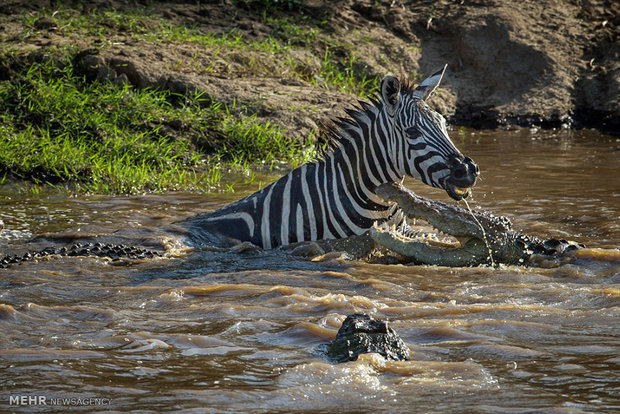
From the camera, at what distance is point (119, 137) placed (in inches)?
402

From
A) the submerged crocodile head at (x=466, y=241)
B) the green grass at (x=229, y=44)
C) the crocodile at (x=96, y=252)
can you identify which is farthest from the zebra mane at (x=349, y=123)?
the green grass at (x=229, y=44)

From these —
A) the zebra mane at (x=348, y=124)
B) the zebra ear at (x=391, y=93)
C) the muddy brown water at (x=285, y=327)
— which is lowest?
the muddy brown water at (x=285, y=327)

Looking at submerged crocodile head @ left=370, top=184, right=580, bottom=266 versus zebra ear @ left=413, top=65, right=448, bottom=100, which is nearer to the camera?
submerged crocodile head @ left=370, top=184, right=580, bottom=266

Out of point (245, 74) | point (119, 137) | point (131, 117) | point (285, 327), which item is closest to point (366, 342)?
point (285, 327)

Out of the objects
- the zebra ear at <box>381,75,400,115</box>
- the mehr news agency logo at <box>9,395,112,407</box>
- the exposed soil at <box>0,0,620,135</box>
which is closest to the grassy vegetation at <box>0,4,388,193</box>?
the exposed soil at <box>0,0,620,135</box>

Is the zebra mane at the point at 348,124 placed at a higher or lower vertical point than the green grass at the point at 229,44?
lower

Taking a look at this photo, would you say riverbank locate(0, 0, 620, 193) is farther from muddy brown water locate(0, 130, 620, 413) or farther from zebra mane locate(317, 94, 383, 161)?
zebra mane locate(317, 94, 383, 161)

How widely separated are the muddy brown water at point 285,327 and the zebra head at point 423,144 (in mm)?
651

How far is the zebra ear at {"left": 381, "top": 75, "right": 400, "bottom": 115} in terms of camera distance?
680cm

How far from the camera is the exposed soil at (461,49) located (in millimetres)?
12180

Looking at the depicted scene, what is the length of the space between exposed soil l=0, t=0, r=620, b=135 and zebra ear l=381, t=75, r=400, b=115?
4.82 meters

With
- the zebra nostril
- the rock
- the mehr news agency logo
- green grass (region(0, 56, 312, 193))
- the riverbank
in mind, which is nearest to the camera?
the mehr news agency logo

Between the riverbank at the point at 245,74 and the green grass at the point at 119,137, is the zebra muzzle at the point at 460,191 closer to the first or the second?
the riverbank at the point at 245,74

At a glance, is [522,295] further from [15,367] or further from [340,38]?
[340,38]
